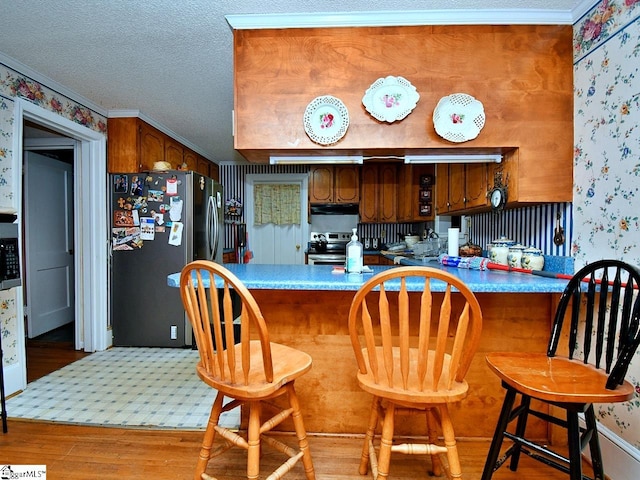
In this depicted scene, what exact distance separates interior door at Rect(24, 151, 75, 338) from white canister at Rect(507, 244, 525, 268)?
14.2 ft

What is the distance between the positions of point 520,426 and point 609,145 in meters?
1.34

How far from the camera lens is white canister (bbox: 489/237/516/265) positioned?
2.15 m

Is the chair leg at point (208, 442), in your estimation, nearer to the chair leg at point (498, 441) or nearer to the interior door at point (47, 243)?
the chair leg at point (498, 441)

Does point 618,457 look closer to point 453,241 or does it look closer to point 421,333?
point 421,333

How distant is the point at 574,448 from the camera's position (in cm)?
110

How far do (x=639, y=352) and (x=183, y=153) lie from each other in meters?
4.39

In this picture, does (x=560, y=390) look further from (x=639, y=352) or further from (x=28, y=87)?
(x=28, y=87)

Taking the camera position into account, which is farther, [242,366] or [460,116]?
[460,116]

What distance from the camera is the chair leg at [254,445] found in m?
1.18

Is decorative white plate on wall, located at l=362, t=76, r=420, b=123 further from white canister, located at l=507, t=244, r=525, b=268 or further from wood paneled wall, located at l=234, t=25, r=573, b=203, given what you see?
white canister, located at l=507, t=244, r=525, b=268

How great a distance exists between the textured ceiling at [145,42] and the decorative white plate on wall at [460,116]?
460 mm

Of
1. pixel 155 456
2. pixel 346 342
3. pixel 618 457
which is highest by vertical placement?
pixel 346 342

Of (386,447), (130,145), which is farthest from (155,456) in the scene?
(130,145)

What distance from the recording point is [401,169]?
4.66 metres
